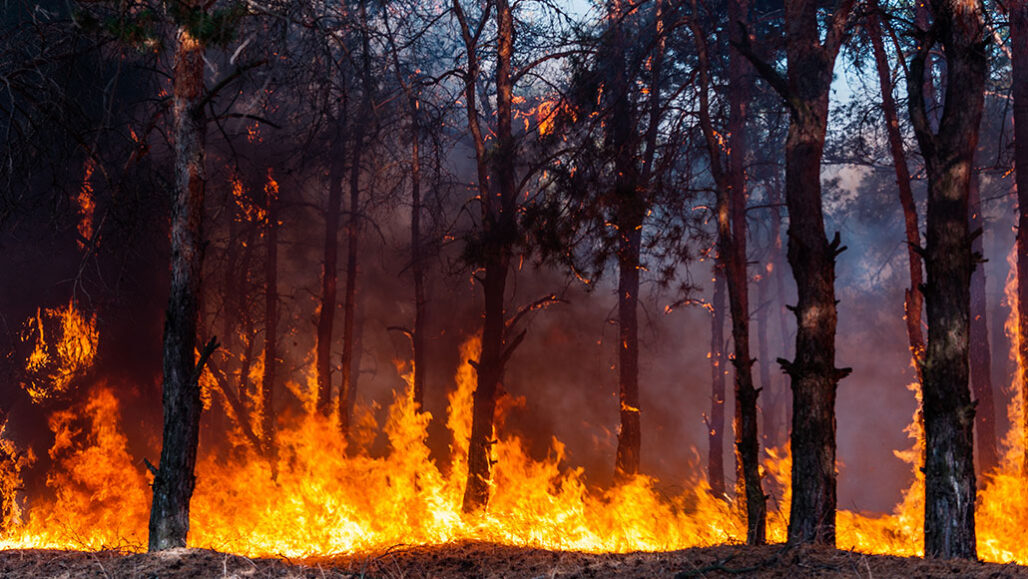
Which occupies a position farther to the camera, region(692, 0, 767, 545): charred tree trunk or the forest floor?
region(692, 0, 767, 545): charred tree trunk

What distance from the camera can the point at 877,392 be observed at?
34.5m

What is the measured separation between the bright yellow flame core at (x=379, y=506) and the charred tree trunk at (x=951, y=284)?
202 centimetres

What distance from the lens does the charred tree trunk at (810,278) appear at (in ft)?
25.0

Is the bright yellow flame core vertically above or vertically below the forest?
below

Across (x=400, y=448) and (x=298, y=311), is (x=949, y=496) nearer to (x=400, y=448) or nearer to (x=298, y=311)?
(x=400, y=448)

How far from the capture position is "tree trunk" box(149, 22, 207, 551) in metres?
7.19

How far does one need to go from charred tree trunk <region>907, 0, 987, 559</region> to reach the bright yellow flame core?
2.02 metres

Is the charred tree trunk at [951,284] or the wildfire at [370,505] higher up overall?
the charred tree trunk at [951,284]

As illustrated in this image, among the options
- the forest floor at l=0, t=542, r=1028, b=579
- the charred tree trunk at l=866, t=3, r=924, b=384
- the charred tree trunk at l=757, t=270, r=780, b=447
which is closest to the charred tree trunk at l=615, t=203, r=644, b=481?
the charred tree trunk at l=866, t=3, r=924, b=384

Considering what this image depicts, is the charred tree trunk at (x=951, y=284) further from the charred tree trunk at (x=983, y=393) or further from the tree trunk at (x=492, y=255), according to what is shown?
the charred tree trunk at (x=983, y=393)

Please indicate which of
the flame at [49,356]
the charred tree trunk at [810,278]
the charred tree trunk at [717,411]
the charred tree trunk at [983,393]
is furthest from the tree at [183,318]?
the charred tree trunk at [983,393]

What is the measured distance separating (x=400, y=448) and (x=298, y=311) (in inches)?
574

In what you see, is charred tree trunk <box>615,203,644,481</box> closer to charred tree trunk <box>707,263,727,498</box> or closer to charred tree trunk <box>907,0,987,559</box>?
charred tree trunk <box>707,263,727,498</box>

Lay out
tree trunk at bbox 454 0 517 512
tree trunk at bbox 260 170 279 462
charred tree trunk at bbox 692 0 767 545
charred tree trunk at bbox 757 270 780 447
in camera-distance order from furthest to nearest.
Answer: charred tree trunk at bbox 757 270 780 447 → tree trunk at bbox 260 170 279 462 → tree trunk at bbox 454 0 517 512 → charred tree trunk at bbox 692 0 767 545
